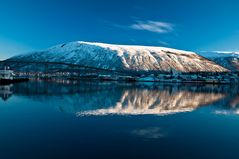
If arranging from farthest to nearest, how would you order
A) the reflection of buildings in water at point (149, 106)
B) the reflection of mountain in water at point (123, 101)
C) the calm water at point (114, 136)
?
the reflection of mountain in water at point (123, 101)
the reflection of buildings in water at point (149, 106)
the calm water at point (114, 136)

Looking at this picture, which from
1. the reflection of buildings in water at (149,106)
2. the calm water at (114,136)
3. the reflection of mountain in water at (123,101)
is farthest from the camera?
the reflection of mountain in water at (123,101)

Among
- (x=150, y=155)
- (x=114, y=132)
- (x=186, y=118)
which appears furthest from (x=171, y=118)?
(x=150, y=155)

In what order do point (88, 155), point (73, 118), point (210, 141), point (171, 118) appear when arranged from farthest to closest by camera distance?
point (171, 118) → point (73, 118) → point (210, 141) → point (88, 155)

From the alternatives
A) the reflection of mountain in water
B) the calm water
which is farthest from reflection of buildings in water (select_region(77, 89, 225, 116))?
the calm water

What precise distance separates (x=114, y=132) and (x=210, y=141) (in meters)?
5.02

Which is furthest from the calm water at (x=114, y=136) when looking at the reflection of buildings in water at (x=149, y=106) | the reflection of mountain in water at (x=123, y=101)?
the reflection of mountain in water at (x=123, y=101)

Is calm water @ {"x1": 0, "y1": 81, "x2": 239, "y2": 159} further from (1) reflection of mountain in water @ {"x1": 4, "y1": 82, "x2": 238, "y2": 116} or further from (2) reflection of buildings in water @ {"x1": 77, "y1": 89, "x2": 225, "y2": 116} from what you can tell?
(1) reflection of mountain in water @ {"x1": 4, "y1": 82, "x2": 238, "y2": 116}

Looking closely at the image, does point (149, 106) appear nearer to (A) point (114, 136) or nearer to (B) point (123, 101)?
(B) point (123, 101)

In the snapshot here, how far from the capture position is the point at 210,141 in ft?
46.2

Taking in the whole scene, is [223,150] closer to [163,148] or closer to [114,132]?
[163,148]

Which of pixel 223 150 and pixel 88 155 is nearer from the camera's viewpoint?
pixel 88 155

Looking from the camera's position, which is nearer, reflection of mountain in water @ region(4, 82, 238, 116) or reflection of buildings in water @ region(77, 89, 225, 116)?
reflection of buildings in water @ region(77, 89, 225, 116)

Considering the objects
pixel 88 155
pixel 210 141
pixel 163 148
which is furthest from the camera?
pixel 210 141

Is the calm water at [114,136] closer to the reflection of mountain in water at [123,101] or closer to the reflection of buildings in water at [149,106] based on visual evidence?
the reflection of buildings in water at [149,106]
